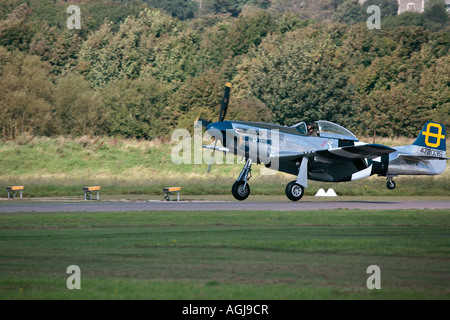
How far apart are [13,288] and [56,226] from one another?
732cm

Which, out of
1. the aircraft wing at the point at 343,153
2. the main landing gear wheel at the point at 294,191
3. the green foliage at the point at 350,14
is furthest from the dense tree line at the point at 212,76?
the green foliage at the point at 350,14

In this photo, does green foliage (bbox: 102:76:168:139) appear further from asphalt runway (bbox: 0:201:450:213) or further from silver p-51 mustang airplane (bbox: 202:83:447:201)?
asphalt runway (bbox: 0:201:450:213)

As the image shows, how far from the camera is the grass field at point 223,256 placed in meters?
9.41

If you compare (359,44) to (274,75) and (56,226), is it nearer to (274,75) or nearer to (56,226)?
(274,75)

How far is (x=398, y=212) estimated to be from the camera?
67.5ft

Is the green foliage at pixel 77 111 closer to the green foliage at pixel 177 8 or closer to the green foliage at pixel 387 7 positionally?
the green foliage at pixel 177 8

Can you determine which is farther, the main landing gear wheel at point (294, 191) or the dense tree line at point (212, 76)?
the dense tree line at point (212, 76)

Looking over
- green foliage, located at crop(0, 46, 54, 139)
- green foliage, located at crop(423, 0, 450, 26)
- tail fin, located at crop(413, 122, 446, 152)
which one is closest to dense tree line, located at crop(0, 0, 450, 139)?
green foliage, located at crop(0, 46, 54, 139)

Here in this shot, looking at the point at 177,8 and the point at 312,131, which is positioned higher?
the point at 177,8

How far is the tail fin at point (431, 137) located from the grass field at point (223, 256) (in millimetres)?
9143

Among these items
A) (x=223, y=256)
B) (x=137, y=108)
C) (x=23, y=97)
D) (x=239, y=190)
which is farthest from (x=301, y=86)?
(x=223, y=256)

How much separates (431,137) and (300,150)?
6751 mm

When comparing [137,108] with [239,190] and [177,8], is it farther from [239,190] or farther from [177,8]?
[177,8]

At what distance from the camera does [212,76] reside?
6462cm
